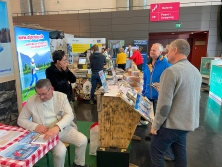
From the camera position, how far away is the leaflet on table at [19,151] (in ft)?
4.05

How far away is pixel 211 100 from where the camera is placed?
5.04 metres

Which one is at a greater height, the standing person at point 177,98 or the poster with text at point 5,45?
the poster with text at point 5,45

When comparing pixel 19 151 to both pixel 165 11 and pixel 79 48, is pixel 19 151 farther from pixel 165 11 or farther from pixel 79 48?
pixel 165 11

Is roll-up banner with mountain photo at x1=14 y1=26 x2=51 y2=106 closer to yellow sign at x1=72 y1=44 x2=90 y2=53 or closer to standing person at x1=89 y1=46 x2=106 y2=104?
standing person at x1=89 y1=46 x2=106 y2=104

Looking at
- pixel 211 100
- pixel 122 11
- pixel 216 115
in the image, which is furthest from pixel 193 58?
pixel 216 115

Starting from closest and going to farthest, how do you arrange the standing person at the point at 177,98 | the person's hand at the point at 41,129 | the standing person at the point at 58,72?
the standing person at the point at 177,98 < the person's hand at the point at 41,129 < the standing person at the point at 58,72

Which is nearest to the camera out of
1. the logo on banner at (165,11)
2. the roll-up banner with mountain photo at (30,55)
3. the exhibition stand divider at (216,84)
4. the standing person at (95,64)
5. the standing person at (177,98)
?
the standing person at (177,98)

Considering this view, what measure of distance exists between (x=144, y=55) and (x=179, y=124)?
29.1 feet

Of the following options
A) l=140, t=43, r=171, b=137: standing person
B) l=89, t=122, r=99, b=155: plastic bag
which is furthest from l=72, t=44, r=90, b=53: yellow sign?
l=89, t=122, r=99, b=155: plastic bag

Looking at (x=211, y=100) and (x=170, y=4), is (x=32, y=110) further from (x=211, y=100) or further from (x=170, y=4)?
(x=170, y=4)

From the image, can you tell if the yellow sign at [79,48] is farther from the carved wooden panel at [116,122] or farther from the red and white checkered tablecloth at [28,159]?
the red and white checkered tablecloth at [28,159]

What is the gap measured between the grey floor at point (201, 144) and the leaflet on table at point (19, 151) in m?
1.45

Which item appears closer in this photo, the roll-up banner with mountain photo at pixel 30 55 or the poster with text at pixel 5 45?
the poster with text at pixel 5 45

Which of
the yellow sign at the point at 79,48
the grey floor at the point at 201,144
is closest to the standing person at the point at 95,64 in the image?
the grey floor at the point at 201,144
